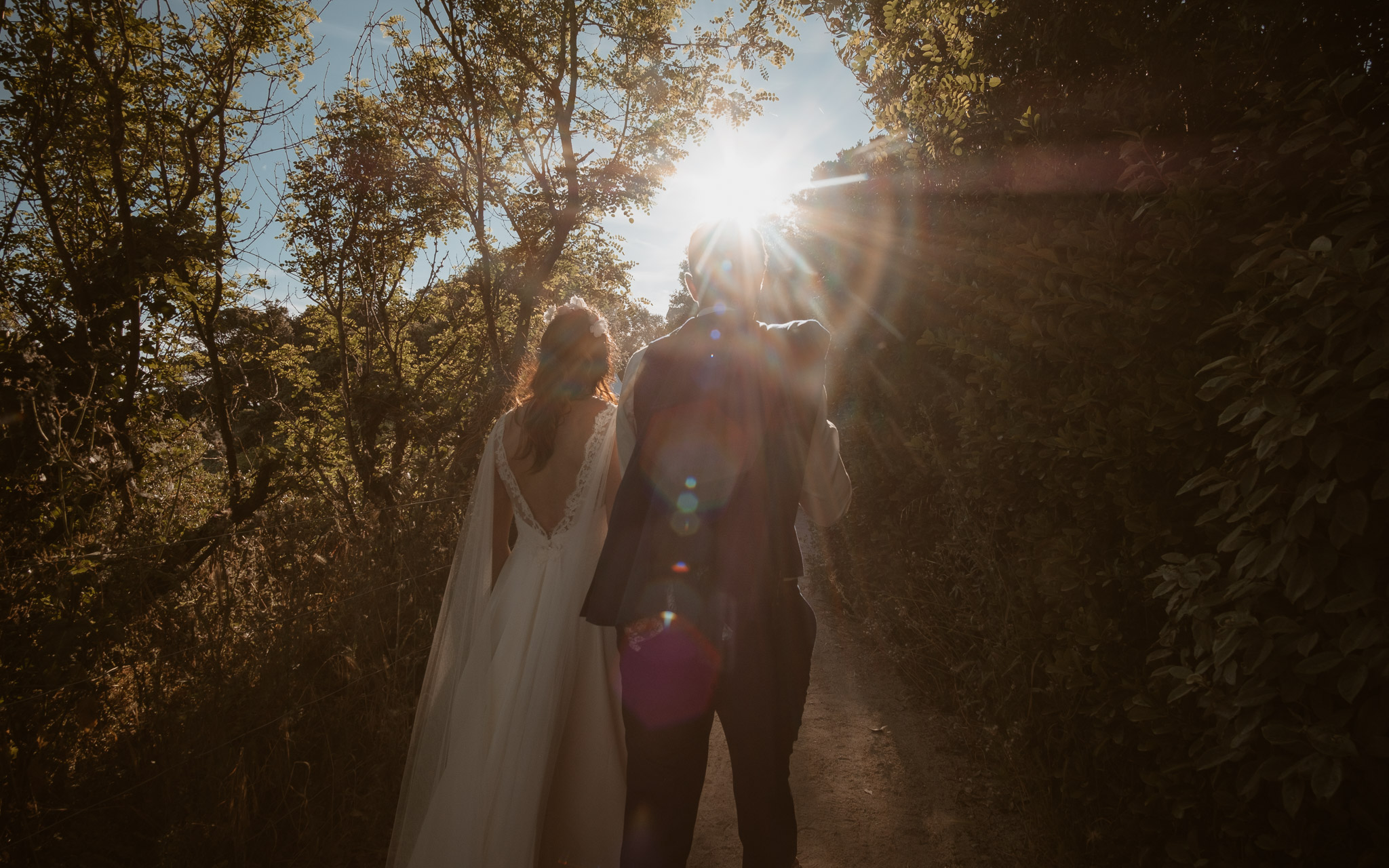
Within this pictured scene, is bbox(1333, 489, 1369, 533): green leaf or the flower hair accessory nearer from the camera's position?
bbox(1333, 489, 1369, 533): green leaf

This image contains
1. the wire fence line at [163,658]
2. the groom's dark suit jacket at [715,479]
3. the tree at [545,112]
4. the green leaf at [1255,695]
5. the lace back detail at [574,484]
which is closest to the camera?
the green leaf at [1255,695]

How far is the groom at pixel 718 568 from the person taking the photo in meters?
1.92

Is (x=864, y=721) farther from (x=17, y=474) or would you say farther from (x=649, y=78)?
(x=649, y=78)

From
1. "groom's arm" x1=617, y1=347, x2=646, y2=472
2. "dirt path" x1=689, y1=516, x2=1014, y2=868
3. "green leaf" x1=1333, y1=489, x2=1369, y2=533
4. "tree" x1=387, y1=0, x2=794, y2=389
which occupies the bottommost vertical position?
"dirt path" x1=689, y1=516, x2=1014, y2=868

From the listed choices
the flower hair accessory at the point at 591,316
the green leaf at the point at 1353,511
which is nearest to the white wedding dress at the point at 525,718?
the flower hair accessory at the point at 591,316

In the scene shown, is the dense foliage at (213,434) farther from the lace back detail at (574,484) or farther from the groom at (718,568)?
the groom at (718,568)

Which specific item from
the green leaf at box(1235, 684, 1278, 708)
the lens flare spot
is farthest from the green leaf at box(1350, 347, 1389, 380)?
the lens flare spot

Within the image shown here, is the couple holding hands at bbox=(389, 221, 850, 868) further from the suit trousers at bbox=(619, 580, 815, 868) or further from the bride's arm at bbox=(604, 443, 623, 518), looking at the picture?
the bride's arm at bbox=(604, 443, 623, 518)

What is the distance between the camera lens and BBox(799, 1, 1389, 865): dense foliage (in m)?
1.44

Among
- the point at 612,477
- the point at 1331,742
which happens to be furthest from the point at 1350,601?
the point at 612,477

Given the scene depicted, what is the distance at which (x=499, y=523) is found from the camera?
320cm

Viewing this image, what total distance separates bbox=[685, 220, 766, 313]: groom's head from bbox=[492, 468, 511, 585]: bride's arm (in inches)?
60.0

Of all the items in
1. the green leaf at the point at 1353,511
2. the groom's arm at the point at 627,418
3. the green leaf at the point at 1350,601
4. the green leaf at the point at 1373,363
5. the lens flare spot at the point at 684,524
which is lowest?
the green leaf at the point at 1350,601

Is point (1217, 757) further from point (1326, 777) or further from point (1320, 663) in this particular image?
point (1320, 663)
